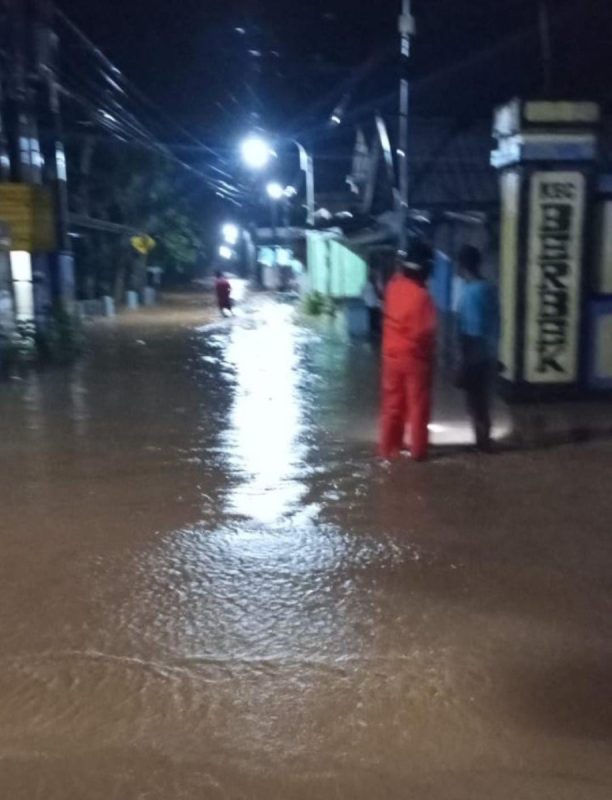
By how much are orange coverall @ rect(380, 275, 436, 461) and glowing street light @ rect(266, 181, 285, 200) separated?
2861cm

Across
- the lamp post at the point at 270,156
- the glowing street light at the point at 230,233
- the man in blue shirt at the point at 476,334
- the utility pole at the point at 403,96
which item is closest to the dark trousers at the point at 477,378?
the man in blue shirt at the point at 476,334

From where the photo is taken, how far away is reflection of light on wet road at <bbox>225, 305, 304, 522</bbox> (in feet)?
23.9

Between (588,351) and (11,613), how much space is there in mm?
7024

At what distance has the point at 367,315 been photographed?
18234 mm

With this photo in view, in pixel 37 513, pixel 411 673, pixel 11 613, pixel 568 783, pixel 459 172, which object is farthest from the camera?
pixel 459 172

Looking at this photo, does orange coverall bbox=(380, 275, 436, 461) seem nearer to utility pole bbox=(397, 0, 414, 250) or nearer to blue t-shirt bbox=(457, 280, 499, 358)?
blue t-shirt bbox=(457, 280, 499, 358)

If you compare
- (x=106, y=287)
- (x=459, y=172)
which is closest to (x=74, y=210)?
(x=106, y=287)

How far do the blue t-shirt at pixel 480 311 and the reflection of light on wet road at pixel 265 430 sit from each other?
188 cm

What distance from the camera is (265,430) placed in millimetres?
9672

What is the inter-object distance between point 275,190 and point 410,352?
29.2m

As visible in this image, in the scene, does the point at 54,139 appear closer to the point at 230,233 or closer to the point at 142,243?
the point at 142,243

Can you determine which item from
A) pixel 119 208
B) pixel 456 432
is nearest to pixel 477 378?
pixel 456 432

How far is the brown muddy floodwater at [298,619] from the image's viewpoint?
376 cm

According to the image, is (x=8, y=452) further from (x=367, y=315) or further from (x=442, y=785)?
(x=367, y=315)
